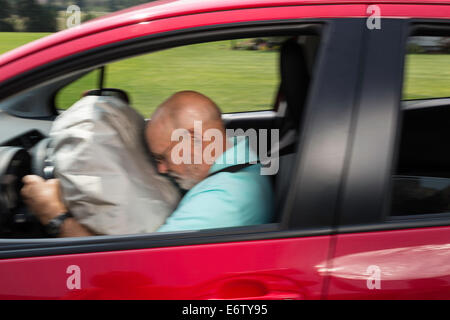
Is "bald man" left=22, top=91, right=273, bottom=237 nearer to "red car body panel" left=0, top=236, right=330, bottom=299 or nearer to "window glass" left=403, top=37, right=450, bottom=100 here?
"red car body panel" left=0, top=236, right=330, bottom=299

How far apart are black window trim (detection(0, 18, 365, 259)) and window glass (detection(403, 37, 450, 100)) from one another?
193mm

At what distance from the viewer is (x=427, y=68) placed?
8.46 ft

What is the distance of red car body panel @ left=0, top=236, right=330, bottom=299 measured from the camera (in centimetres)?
137

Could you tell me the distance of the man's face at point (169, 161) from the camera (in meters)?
1.83

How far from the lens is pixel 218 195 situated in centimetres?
164

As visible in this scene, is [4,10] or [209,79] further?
[4,10]

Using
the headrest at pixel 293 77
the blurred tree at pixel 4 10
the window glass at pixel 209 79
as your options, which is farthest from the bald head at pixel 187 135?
the blurred tree at pixel 4 10

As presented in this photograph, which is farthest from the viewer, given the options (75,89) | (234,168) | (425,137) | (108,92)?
(75,89)

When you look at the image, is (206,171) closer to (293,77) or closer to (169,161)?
(169,161)

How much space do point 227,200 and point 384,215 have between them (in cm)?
43

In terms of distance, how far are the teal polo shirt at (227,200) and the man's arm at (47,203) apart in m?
0.24

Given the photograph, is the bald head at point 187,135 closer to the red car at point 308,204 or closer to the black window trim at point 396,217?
the red car at point 308,204

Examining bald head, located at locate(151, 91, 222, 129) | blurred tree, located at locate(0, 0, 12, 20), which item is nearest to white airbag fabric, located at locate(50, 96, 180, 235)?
bald head, located at locate(151, 91, 222, 129)

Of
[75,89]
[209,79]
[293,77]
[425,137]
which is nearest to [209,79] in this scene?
[209,79]
